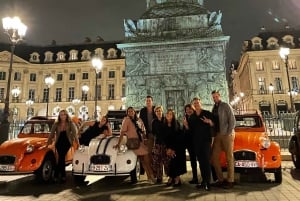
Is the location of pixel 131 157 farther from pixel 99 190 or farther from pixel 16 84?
pixel 16 84

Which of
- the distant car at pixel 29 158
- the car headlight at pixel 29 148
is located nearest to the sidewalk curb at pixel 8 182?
the distant car at pixel 29 158

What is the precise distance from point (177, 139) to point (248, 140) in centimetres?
199

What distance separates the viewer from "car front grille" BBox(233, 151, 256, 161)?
22.5 feet

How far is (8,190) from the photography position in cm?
651

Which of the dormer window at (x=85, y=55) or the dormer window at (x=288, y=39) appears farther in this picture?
the dormer window at (x=85, y=55)

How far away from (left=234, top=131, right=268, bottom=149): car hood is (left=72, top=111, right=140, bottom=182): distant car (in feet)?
9.30

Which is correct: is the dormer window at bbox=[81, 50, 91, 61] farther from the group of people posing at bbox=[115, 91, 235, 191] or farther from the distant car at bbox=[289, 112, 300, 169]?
the group of people posing at bbox=[115, 91, 235, 191]

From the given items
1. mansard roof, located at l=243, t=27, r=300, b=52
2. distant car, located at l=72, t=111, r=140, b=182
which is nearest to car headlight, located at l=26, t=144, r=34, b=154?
distant car, located at l=72, t=111, r=140, b=182

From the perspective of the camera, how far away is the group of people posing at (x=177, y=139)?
6348 mm

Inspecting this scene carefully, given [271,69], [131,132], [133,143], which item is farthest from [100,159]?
[271,69]

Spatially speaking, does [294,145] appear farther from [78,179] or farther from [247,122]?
[78,179]

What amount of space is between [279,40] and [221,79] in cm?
3738

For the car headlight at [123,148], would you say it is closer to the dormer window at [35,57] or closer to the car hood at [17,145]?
the car hood at [17,145]

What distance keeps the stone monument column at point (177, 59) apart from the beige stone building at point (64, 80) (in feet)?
116
